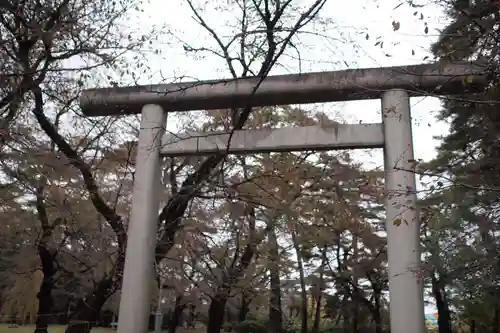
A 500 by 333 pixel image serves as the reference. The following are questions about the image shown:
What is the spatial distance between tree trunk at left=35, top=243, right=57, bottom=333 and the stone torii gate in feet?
13.5

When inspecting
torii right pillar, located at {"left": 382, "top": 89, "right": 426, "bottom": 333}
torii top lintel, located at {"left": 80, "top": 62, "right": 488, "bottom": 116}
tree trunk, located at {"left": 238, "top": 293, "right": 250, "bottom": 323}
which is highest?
torii top lintel, located at {"left": 80, "top": 62, "right": 488, "bottom": 116}

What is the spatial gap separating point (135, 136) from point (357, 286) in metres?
7.64

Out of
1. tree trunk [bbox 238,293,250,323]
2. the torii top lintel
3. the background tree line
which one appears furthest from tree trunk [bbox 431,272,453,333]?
the torii top lintel

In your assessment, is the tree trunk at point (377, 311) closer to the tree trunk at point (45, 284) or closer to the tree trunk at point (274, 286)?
the tree trunk at point (274, 286)

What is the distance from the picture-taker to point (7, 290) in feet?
41.9

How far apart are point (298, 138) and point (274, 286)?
7.86 m

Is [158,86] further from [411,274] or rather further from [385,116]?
[411,274]

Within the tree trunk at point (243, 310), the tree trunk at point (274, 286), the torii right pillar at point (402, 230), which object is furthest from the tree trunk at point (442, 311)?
the torii right pillar at point (402, 230)

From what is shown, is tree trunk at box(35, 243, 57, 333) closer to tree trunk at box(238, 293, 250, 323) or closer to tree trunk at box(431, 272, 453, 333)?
tree trunk at box(238, 293, 250, 323)

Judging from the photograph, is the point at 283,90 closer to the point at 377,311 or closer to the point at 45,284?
the point at 45,284

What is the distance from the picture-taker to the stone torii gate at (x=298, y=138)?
357 centimetres

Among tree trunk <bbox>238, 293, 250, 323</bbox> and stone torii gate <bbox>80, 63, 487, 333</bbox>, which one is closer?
stone torii gate <bbox>80, 63, 487, 333</bbox>

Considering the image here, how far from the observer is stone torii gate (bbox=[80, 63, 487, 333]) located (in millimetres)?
3570

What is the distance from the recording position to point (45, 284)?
8398mm
